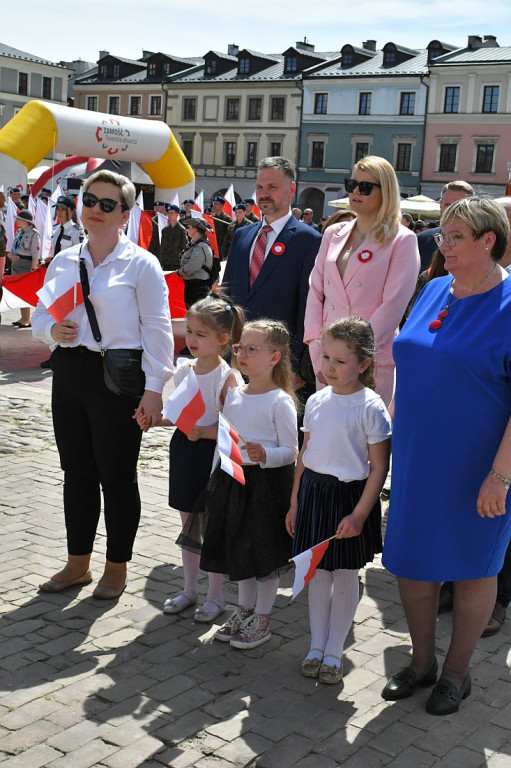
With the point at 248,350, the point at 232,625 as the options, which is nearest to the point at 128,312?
the point at 248,350

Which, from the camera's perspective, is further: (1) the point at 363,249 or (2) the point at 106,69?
(2) the point at 106,69

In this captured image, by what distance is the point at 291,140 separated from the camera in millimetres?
59844

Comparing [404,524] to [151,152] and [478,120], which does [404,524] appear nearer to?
[151,152]

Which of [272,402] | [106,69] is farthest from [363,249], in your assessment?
[106,69]

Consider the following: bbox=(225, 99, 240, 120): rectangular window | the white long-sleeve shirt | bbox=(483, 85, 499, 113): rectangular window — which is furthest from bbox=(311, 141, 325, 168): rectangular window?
the white long-sleeve shirt

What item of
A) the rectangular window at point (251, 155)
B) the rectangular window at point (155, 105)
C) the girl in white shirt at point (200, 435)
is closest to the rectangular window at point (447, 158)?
the rectangular window at point (251, 155)

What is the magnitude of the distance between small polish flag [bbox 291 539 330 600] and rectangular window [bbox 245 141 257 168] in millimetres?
59604

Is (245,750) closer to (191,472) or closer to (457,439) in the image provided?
(457,439)

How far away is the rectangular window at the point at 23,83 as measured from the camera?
209ft

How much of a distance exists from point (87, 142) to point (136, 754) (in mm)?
22031

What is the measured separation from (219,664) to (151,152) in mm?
22816

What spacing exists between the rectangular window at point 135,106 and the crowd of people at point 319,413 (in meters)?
64.8

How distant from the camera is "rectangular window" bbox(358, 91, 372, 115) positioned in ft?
185

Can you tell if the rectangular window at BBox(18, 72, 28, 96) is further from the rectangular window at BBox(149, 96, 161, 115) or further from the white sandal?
the white sandal
